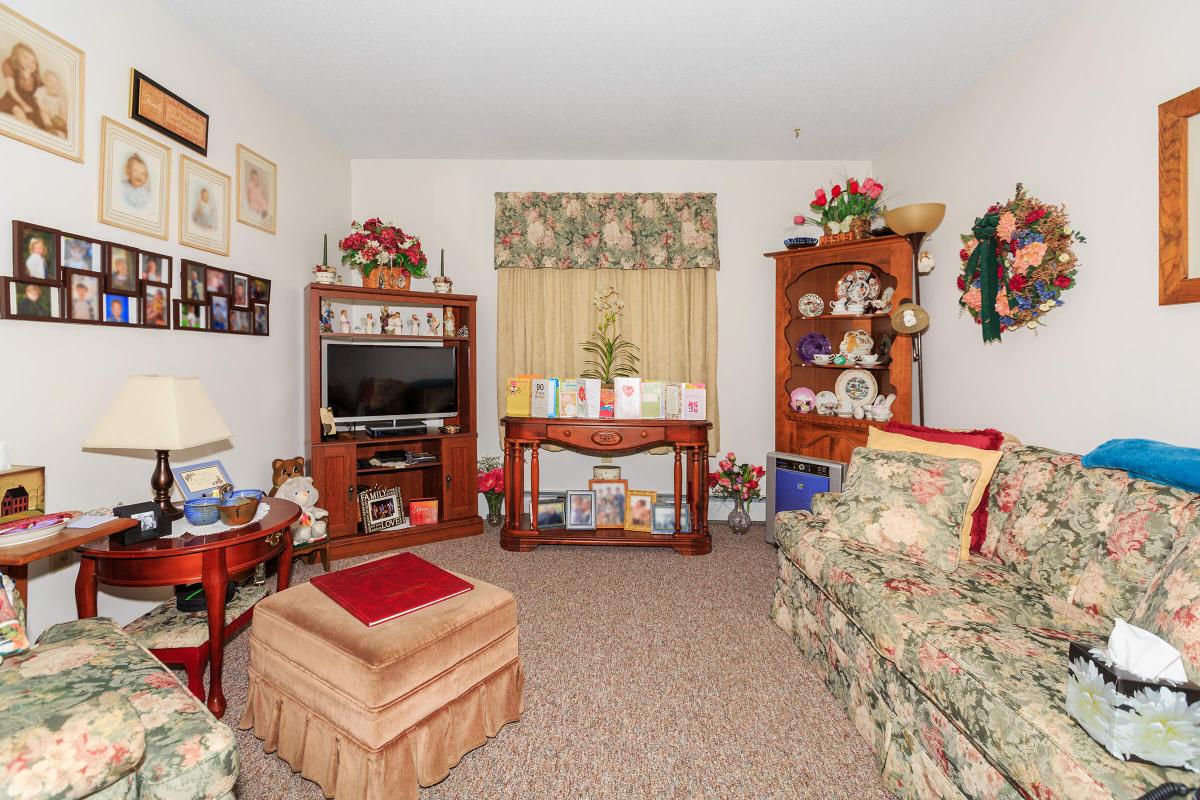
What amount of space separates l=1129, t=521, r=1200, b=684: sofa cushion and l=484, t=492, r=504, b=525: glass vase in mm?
3446

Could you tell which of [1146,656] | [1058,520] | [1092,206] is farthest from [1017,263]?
[1146,656]

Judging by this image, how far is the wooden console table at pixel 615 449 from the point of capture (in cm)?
350

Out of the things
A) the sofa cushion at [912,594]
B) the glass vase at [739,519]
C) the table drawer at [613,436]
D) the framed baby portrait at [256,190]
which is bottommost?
the glass vase at [739,519]

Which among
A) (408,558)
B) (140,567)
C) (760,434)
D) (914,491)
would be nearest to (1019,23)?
(914,491)

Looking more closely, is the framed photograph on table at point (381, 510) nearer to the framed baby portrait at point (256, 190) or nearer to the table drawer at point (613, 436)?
the table drawer at point (613, 436)

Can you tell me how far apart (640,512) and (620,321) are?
4.93 ft

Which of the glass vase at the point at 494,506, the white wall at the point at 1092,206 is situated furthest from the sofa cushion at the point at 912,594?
the glass vase at the point at 494,506

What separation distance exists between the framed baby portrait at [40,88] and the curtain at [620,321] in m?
2.50

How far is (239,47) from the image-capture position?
2676 millimetres

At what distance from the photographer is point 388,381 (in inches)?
145

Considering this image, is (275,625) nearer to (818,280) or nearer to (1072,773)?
(1072,773)

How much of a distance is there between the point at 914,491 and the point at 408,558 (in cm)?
202

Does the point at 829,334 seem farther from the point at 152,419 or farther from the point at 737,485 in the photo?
the point at 152,419

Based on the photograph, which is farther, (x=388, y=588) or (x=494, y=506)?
(x=494, y=506)
